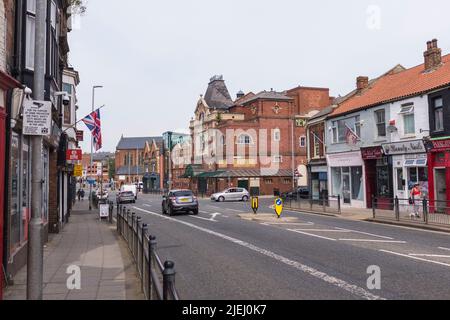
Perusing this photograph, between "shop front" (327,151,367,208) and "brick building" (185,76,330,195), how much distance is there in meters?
23.5

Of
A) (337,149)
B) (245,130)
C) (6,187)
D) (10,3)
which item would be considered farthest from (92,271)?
(245,130)

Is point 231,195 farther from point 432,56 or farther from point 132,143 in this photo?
point 132,143

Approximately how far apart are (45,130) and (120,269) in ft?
14.7

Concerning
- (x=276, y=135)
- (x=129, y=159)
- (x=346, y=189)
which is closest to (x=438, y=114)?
(x=346, y=189)

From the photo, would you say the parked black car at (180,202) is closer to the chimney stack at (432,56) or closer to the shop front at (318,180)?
the shop front at (318,180)

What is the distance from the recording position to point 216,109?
6391 cm

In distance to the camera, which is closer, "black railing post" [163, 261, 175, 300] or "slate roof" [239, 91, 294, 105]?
"black railing post" [163, 261, 175, 300]

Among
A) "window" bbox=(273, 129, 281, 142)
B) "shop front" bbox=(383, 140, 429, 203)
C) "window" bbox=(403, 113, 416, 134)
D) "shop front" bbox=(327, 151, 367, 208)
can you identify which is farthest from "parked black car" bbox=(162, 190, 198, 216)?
"window" bbox=(273, 129, 281, 142)

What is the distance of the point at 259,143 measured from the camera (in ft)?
190

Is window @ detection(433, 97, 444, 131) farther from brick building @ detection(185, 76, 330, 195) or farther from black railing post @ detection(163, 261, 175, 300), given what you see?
brick building @ detection(185, 76, 330, 195)

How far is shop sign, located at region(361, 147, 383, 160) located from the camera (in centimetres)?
2550

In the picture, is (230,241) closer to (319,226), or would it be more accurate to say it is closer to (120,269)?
(120,269)

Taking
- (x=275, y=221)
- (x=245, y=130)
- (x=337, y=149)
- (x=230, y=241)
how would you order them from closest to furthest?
1. (x=230, y=241)
2. (x=275, y=221)
3. (x=337, y=149)
4. (x=245, y=130)

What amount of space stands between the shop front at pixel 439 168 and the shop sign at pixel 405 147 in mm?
586
